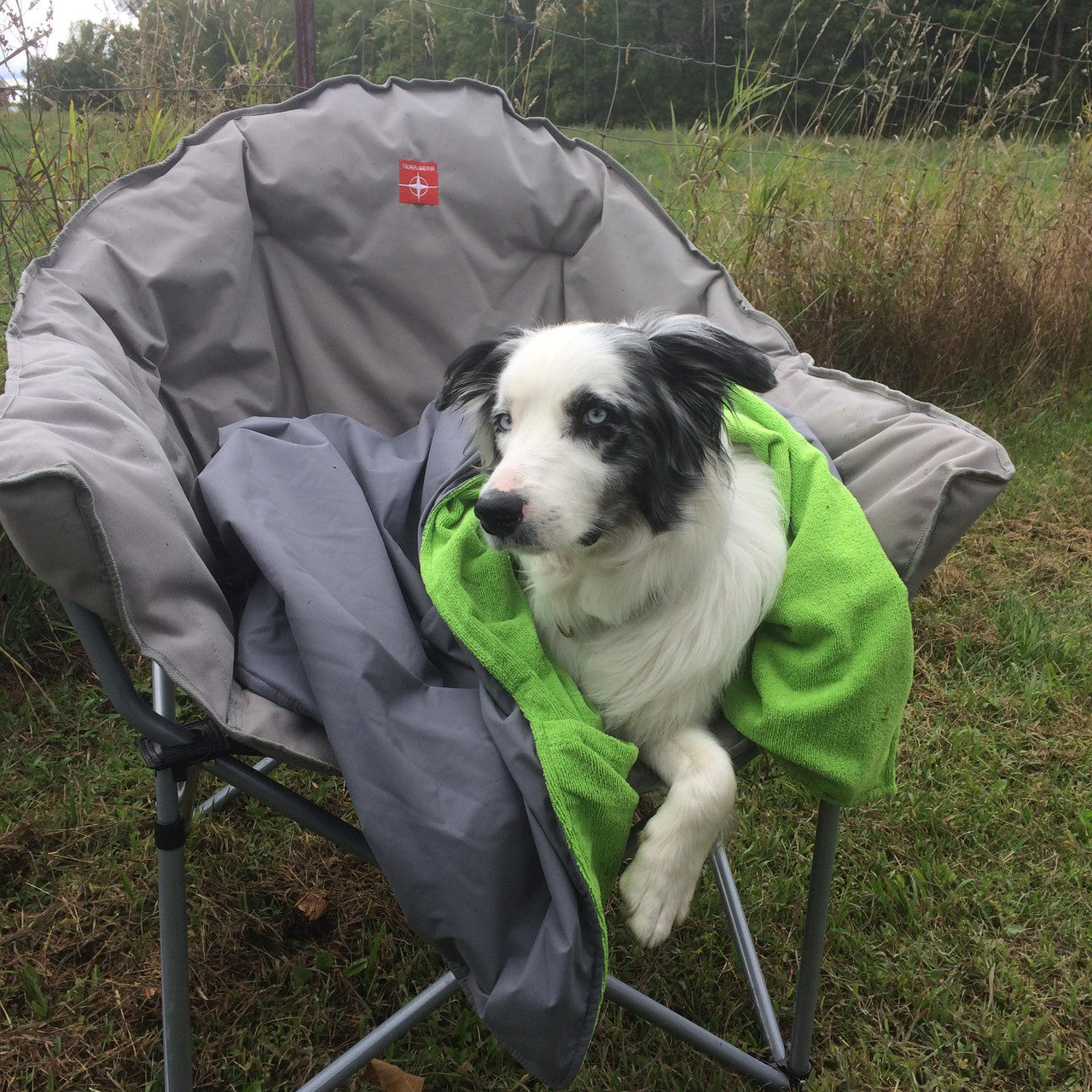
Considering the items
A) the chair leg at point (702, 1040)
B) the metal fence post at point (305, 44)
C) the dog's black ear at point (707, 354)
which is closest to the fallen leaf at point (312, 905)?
the chair leg at point (702, 1040)

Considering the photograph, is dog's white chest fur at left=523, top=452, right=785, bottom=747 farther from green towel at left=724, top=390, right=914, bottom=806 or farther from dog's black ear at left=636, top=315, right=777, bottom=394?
dog's black ear at left=636, top=315, right=777, bottom=394

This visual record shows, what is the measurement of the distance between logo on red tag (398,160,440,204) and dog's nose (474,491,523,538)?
3.63ft

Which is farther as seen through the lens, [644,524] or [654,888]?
[644,524]

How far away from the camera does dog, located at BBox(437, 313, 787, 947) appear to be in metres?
1.61

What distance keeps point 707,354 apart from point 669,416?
13cm

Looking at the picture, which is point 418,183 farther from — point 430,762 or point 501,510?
point 430,762

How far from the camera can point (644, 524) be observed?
1.71m

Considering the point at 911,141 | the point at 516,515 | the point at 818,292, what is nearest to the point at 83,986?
the point at 516,515

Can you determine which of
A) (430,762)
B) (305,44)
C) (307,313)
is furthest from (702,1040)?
(305,44)

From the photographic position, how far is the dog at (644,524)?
A: 1606mm

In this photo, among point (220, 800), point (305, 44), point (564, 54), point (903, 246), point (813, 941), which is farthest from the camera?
point (564, 54)

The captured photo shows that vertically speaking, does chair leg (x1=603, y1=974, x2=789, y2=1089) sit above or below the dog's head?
below

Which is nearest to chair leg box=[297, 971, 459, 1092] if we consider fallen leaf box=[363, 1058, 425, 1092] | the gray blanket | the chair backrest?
fallen leaf box=[363, 1058, 425, 1092]

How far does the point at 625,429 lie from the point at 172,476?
765mm
